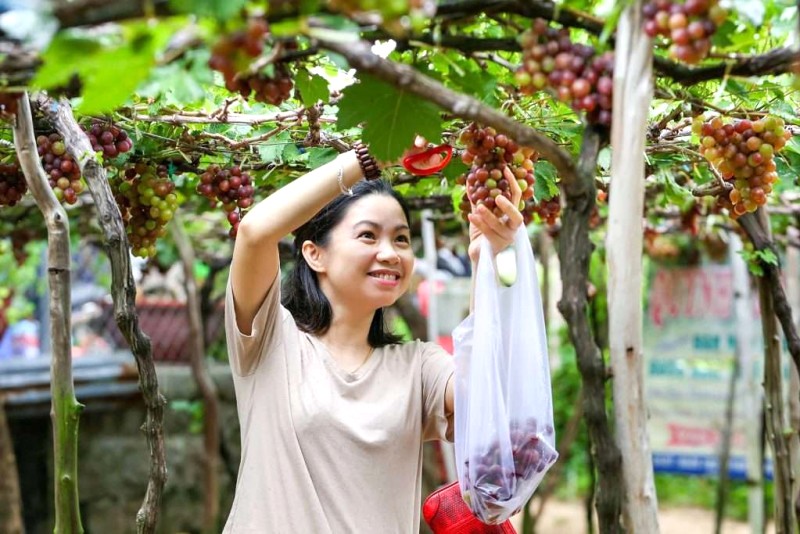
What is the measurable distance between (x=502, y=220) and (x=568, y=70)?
1.16 ft

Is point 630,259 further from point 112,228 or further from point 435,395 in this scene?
point 112,228

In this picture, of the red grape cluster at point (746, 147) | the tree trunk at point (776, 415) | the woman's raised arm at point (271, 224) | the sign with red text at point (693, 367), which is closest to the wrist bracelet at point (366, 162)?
the woman's raised arm at point (271, 224)

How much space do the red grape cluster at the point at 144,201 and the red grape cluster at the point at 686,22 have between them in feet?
4.65

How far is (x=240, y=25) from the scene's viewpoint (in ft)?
3.32

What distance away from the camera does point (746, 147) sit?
1700 mm

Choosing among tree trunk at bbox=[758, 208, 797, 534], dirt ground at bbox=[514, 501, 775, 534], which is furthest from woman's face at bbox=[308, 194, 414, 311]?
dirt ground at bbox=[514, 501, 775, 534]

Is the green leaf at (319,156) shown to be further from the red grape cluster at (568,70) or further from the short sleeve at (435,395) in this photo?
the red grape cluster at (568,70)

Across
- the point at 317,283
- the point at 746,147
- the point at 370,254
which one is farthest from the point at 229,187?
the point at 746,147

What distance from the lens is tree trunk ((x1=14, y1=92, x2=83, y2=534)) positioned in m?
1.87

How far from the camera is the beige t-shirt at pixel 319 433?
1909 mm

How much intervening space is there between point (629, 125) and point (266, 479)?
3.65 feet

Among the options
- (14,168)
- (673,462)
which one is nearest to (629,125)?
(14,168)

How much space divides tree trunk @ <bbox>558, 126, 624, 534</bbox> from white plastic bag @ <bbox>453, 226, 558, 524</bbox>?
333mm

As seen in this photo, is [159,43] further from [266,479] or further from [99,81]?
[266,479]
